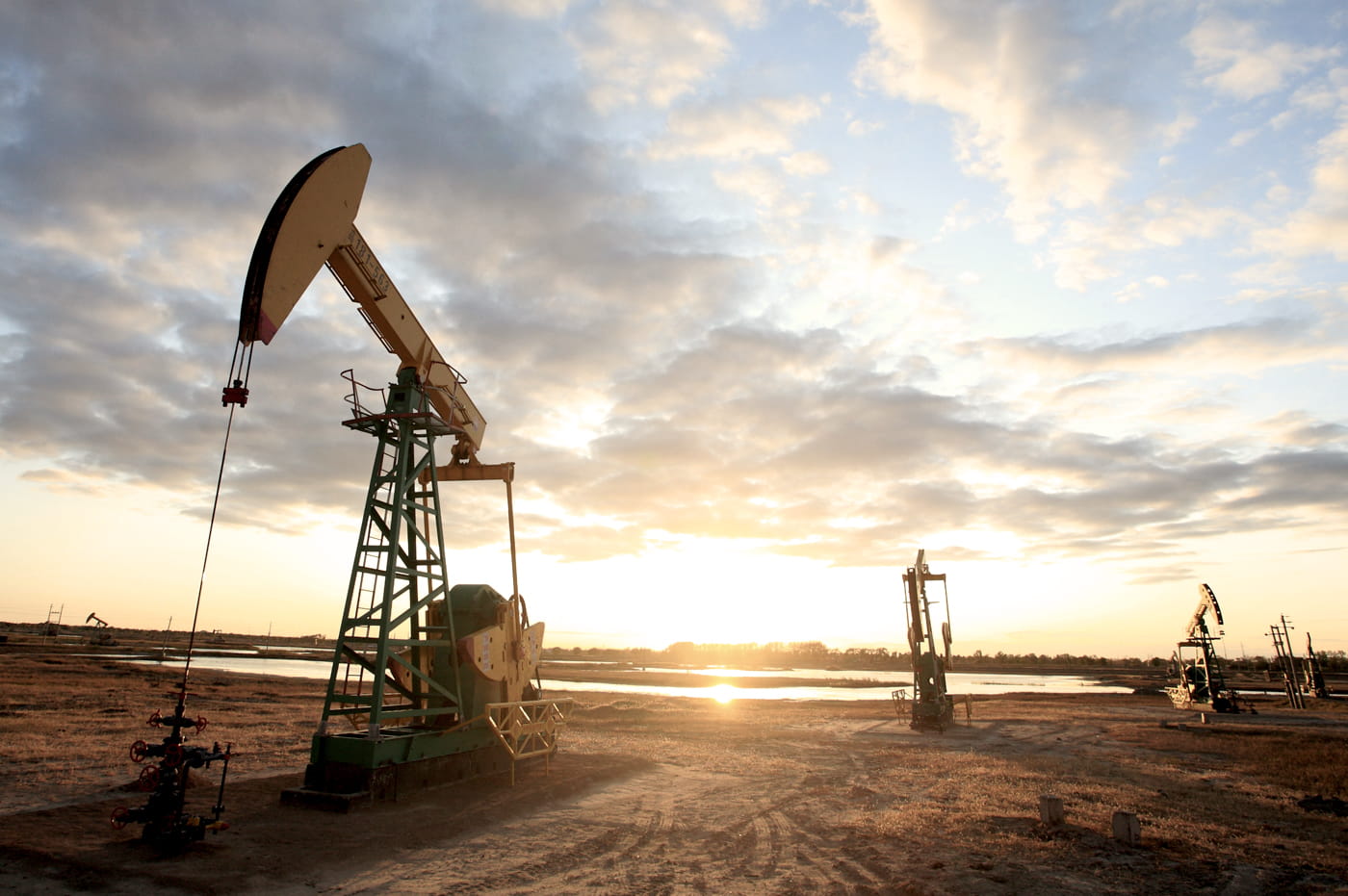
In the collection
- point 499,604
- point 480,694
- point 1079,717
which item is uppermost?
point 499,604

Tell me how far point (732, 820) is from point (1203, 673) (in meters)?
32.5

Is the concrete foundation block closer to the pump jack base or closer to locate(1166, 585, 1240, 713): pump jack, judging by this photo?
the pump jack base

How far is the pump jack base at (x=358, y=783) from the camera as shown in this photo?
10.8 metres

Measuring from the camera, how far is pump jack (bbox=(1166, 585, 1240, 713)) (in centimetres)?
2959

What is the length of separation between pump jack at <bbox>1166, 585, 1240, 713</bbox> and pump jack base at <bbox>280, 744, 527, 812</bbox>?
109 ft

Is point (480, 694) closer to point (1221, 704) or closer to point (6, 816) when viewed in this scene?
point (6, 816)

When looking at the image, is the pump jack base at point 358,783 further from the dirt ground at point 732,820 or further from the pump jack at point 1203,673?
the pump jack at point 1203,673

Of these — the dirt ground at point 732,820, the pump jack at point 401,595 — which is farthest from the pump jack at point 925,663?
the pump jack at point 401,595

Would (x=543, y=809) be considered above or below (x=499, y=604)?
below

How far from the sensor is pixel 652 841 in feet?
31.3

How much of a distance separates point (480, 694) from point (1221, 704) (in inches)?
1277

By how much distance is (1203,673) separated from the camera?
31828 mm

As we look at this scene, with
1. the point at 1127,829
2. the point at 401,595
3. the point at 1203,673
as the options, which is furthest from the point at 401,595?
the point at 1203,673

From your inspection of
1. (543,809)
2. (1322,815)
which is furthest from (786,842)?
(1322,815)
